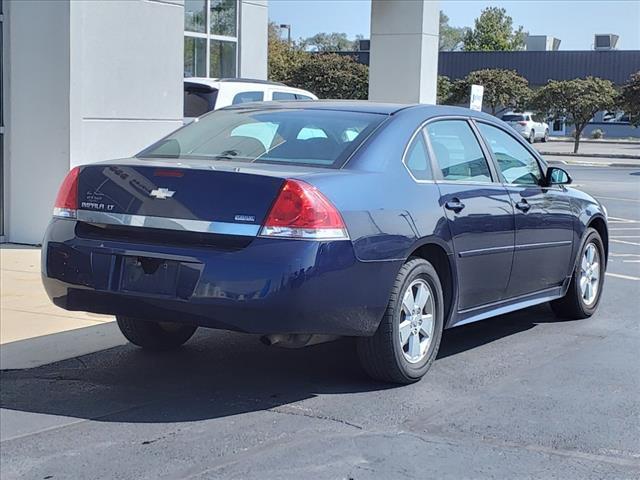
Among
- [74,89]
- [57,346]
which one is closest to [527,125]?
[74,89]

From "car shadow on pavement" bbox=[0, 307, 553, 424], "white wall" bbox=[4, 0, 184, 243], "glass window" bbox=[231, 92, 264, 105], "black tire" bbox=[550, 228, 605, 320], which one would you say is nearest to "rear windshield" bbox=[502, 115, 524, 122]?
"glass window" bbox=[231, 92, 264, 105]

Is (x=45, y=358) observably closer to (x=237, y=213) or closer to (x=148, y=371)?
(x=148, y=371)

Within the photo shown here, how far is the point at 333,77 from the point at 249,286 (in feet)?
137

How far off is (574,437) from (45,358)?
3570 mm

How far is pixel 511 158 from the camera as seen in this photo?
23.7 ft

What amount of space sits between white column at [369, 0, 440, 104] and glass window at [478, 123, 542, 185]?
1356 cm

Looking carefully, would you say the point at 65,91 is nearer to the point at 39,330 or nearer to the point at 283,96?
the point at 39,330

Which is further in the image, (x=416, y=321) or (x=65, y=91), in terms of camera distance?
(x=65, y=91)

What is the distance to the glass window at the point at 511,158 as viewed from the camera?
7.01 m

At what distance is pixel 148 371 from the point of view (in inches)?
247

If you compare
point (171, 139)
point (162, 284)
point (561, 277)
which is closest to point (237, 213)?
point (162, 284)

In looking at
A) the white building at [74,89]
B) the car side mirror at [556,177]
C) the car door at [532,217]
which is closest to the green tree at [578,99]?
the white building at [74,89]

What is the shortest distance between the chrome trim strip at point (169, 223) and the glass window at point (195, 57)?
10989 mm

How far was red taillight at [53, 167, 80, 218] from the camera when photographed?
222 inches
